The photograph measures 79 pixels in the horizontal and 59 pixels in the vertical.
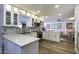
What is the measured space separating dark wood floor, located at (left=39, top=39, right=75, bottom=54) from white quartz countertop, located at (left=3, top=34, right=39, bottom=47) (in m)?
0.19

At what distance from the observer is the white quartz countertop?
1574mm

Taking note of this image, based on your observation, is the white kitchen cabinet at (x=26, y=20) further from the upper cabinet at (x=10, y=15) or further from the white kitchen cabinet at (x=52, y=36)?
the white kitchen cabinet at (x=52, y=36)

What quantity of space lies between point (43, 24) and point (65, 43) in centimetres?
53

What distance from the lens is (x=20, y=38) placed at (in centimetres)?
167

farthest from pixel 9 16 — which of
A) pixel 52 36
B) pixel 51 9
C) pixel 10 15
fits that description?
pixel 52 36

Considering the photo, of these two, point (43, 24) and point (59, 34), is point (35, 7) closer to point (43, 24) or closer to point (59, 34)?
point (43, 24)

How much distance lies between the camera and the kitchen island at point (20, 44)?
5.01 feet

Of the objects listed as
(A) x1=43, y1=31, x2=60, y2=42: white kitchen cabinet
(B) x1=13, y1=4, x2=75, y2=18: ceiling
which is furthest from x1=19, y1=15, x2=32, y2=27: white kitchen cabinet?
(A) x1=43, y1=31, x2=60, y2=42: white kitchen cabinet

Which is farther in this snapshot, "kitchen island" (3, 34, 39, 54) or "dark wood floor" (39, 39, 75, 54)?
"dark wood floor" (39, 39, 75, 54)

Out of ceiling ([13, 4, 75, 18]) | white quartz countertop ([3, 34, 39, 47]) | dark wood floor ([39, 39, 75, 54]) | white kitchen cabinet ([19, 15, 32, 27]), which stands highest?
ceiling ([13, 4, 75, 18])

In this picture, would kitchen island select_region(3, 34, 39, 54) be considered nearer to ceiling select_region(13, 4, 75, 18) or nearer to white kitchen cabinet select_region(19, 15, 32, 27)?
white kitchen cabinet select_region(19, 15, 32, 27)

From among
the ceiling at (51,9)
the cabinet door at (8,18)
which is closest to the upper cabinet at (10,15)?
the cabinet door at (8,18)

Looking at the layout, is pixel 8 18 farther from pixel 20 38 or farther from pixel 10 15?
pixel 20 38

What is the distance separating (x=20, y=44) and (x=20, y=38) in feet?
0.61
